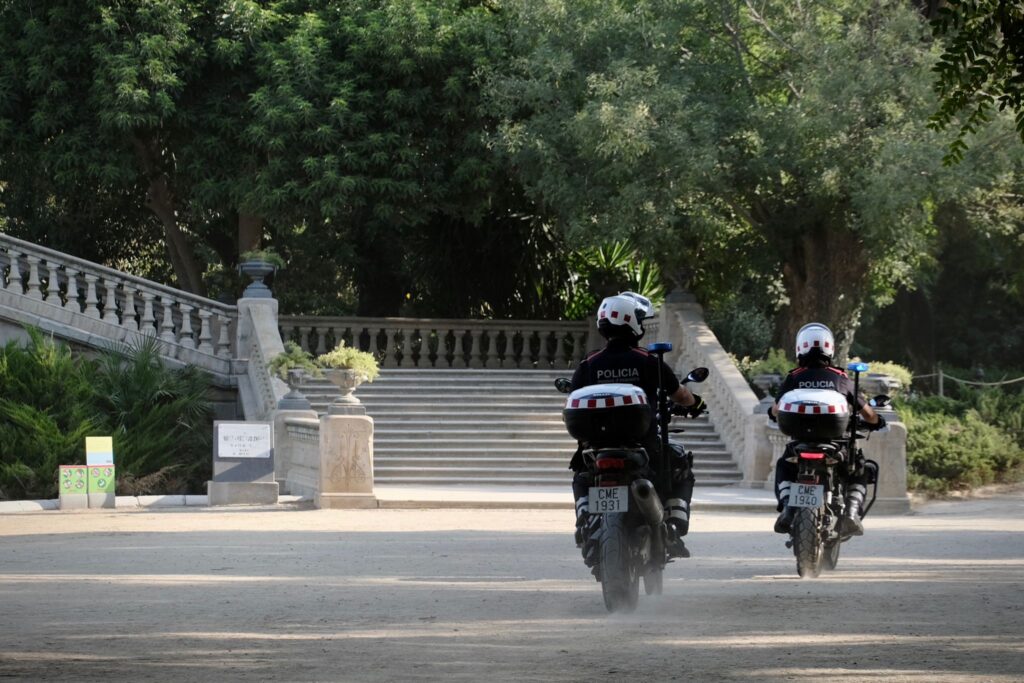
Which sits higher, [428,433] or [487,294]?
[487,294]

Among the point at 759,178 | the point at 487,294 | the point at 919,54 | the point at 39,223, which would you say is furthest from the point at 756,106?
the point at 39,223

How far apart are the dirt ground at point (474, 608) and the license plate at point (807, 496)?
0.54 metres

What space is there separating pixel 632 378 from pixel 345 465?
387 inches

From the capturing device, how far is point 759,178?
25625 millimetres

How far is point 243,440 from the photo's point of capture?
20.1 m

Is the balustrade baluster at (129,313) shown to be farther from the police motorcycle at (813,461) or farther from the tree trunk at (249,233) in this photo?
the police motorcycle at (813,461)

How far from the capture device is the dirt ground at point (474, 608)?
→ 7699mm

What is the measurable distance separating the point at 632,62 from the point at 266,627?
16832 mm

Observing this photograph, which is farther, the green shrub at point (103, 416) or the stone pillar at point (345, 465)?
the green shrub at point (103, 416)

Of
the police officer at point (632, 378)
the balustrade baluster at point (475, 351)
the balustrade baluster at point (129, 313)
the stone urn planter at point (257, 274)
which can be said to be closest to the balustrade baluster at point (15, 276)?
the balustrade baluster at point (129, 313)

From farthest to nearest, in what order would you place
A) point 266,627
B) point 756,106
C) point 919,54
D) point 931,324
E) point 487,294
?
point 931,324 < point 487,294 < point 756,106 < point 919,54 < point 266,627

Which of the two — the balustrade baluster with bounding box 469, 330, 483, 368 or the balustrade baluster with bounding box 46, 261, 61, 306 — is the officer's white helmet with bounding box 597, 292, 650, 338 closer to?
the balustrade baluster with bounding box 46, 261, 61, 306

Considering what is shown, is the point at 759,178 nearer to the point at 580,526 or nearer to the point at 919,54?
the point at 919,54

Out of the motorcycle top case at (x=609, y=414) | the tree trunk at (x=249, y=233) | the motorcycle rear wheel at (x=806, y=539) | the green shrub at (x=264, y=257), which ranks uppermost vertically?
the tree trunk at (x=249, y=233)
